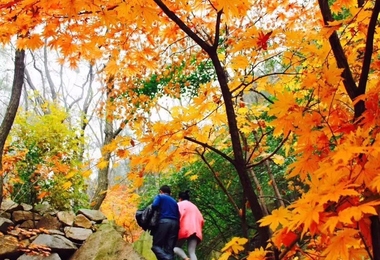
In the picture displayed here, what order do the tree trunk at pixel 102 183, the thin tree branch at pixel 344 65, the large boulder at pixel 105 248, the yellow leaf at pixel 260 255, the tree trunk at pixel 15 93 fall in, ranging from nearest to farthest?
1. the thin tree branch at pixel 344 65
2. the yellow leaf at pixel 260 255
3. the tree trunk at pixel 15 93
4. the large boulder at pixel 105 248
5. the tree trunk at pixel 102 183

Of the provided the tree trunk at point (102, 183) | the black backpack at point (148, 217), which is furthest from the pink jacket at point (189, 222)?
the tree trunk at point (102, 183)

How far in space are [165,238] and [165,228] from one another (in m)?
0.15

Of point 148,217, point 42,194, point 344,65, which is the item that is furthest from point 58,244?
point 344,65

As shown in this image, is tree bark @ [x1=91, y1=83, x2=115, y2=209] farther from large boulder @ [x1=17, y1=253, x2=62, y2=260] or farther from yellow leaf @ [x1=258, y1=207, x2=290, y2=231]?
yellow leaf @ [x1=258, y1=207, x2=290, y2=231]

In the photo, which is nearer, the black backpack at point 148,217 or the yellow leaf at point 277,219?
the yellow leaf at point 277,219

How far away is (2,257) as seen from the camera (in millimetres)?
5160

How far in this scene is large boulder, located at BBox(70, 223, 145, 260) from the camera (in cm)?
530

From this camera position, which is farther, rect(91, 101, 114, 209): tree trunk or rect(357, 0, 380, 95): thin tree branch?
rect(91, 101, 114, 209): tree trunk

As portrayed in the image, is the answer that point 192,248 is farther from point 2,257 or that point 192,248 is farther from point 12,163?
point 12,163

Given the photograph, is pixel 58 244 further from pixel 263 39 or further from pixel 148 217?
pixel 263 39

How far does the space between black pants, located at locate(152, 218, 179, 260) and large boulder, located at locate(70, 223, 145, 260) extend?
0.90 ft

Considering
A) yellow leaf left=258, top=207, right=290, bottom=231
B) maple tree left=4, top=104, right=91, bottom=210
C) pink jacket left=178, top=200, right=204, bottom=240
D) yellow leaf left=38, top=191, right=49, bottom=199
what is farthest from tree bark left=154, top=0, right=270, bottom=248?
yellow leaf left=38, top=191, right=49, bottom=199

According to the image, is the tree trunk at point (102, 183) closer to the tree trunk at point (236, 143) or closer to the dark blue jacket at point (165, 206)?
the dark blue jacket at point (165, 206)

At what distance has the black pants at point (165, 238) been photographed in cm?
521
